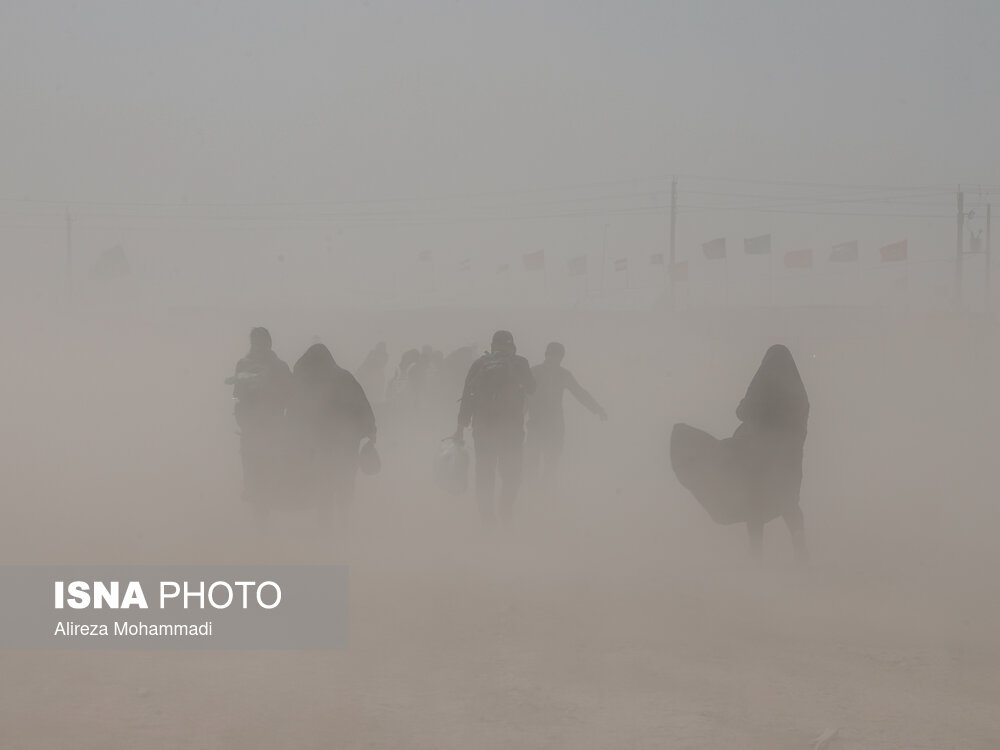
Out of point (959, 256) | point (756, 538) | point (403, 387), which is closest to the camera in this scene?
point (756, 538)

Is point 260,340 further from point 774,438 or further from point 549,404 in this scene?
point 774,438

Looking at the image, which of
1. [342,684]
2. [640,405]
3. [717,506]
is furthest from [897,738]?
[640,405]

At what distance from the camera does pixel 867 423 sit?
24.6 meters

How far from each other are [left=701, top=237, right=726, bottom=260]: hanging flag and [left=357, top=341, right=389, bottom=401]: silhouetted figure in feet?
116

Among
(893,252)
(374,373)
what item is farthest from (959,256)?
(374,373)

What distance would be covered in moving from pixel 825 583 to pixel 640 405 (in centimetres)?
1956

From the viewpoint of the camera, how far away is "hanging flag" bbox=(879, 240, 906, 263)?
48.8 meters

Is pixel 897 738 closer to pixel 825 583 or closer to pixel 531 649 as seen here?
pixel 531 649

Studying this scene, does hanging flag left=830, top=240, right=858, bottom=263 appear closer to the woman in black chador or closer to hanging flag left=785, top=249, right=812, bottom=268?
hanging flag left=785, top=249, right=812, bottom=268

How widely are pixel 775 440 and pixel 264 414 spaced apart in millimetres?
3961

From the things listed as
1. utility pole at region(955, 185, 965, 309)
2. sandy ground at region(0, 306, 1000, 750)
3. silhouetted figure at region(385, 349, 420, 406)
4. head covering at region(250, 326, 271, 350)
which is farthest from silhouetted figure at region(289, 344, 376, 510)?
utility pole at region(955, 185, 965, 309)

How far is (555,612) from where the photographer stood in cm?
775

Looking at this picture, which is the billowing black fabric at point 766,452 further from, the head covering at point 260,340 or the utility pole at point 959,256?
the utility pole at point 959,256

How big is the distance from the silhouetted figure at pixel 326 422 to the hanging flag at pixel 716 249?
4198 centimetres
